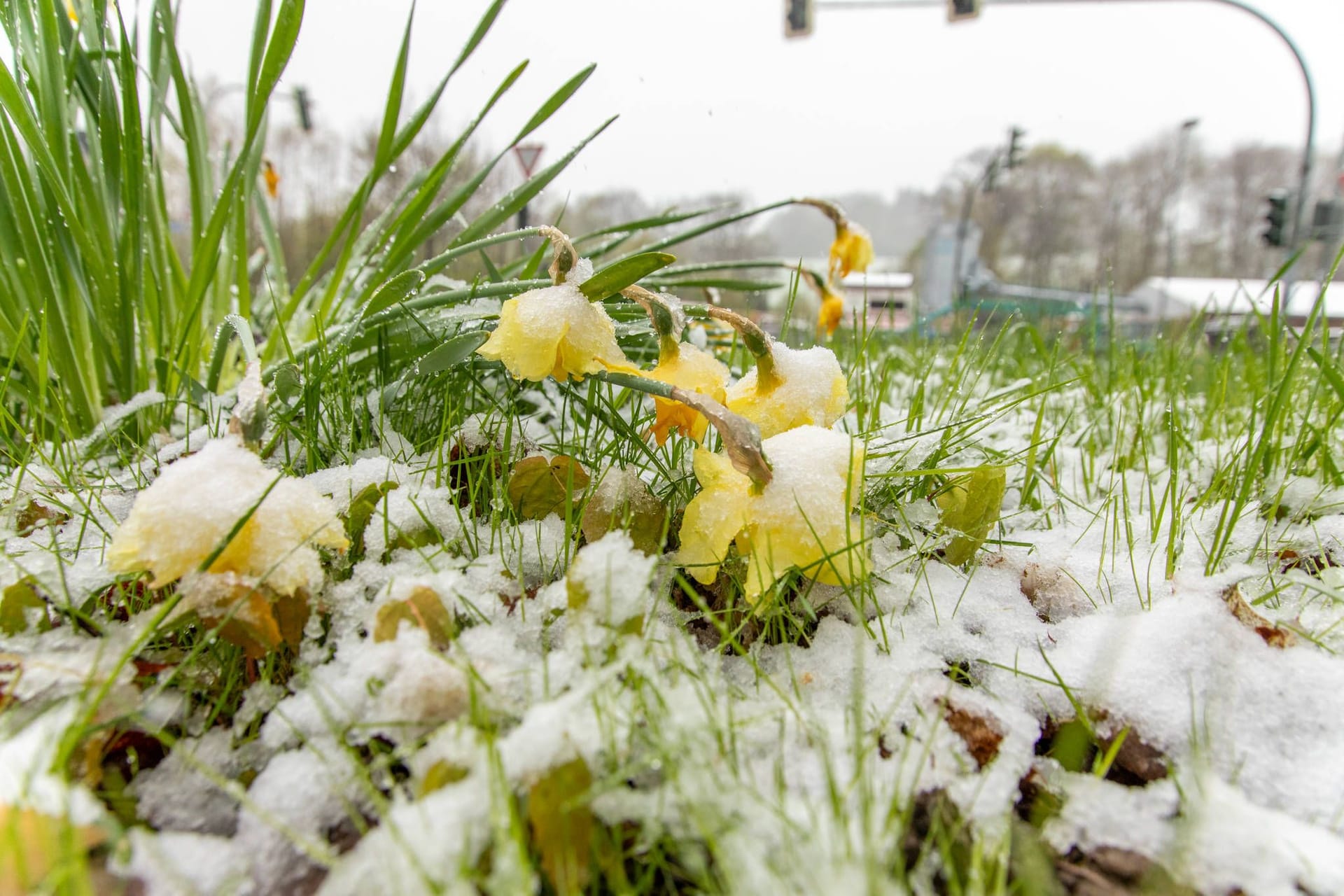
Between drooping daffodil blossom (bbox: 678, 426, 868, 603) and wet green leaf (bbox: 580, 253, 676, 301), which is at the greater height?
wet green leaf (bbox: 580, 253, 676, 301)

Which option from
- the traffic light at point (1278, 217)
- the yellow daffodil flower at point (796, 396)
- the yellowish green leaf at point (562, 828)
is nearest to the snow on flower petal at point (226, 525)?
the yellowish green leaf at point (562, 828)

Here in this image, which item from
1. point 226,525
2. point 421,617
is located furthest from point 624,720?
point 226,525

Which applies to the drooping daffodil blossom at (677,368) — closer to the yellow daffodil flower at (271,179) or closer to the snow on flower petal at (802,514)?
the snow on flower petal at (802,514)

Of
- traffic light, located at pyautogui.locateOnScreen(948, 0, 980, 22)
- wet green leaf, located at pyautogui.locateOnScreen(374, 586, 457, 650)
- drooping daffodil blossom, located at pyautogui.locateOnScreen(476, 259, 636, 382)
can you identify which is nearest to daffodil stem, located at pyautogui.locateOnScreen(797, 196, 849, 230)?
drooping daffodil blossom, located at pyautogui.locateOnScreen(476, 259, 636, 382)

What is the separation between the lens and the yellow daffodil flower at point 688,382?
1.98ft

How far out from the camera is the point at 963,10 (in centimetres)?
743

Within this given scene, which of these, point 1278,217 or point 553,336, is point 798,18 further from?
point 553,336

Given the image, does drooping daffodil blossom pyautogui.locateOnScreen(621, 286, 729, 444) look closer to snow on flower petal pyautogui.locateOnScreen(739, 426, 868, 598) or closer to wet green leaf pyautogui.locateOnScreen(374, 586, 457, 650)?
snow on flower petal pyautogui.locateOnScreen(739, 426, 868, 598)

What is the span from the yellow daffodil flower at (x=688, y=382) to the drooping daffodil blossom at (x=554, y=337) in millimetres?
38

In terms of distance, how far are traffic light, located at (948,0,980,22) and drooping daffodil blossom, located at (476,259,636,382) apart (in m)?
8.62

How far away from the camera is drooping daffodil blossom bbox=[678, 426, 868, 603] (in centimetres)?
49

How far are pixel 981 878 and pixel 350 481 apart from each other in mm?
557

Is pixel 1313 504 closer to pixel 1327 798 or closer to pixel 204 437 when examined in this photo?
pixel 1327 798

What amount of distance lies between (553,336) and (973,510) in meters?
0.42
